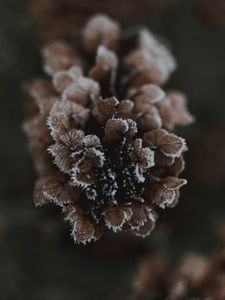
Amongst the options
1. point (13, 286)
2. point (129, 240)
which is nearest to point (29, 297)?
point (13, 286)

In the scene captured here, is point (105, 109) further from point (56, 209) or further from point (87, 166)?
point (56, 209)

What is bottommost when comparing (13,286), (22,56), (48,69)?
(13,286)

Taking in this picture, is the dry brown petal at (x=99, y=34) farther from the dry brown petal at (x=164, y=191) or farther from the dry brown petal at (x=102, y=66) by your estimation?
the dry brown petal at (x=164, y=191)

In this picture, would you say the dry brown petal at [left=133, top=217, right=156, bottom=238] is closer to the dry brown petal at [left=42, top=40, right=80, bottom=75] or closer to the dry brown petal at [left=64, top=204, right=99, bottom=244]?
the dry brown petal at [left=64, top=204, right=99, bottom=244]

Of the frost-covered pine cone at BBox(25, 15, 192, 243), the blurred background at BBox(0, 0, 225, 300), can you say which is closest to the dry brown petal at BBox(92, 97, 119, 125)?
the frost-covered pine cone at BBox(25, 15, 192, 243)

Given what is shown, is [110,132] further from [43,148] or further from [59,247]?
[59,247]

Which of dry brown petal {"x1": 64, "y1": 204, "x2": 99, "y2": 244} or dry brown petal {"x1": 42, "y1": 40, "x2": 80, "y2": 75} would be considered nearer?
dry brown petal {"x1": 64, "y1": 204, "x2": 99, "y2": 244}

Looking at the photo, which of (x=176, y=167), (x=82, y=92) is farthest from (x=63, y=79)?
(x=176, y=167)
